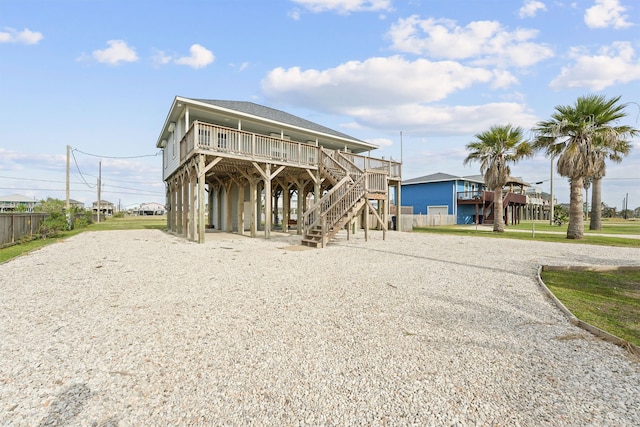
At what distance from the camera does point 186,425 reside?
210cm

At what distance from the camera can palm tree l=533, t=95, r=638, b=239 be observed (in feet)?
48.2

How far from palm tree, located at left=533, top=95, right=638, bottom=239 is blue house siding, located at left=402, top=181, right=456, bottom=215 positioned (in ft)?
58.8

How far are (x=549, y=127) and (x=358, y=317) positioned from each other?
1777 cm

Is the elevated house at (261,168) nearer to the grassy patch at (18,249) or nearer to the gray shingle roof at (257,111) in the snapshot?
the gray shingle roof at (257,111)

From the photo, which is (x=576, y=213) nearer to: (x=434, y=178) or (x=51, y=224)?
(x=434, y=178)

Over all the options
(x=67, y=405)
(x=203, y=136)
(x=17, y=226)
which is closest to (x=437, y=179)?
(x=203, y=136)

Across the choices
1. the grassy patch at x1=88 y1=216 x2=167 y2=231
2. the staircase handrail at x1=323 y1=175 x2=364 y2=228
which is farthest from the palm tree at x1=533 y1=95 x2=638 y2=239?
the grassy patch at x1=88 y1=216 x2=167 y2=231

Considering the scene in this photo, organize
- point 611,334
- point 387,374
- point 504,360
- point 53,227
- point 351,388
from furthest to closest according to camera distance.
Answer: point 53,227, point 611,334, point 504,360, point 387,374, point 351,388

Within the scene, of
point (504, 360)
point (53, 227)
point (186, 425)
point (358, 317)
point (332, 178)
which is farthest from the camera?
point (53, 227)

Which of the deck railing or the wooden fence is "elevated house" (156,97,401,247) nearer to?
the deck railing

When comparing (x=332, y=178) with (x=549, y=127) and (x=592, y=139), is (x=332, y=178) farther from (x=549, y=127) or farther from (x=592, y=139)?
(x=592, y=139)

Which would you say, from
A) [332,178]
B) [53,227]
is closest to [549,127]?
[332,178]

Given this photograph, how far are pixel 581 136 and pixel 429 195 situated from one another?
2069cm

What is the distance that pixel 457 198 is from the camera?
111ft
